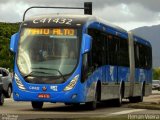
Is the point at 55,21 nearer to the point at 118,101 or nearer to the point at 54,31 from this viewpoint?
the point at 54,31

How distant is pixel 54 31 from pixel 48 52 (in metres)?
0.88

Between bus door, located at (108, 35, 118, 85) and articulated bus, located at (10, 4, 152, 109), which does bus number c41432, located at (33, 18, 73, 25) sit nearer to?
articulated bus, located at (10, 4, 152, 109)

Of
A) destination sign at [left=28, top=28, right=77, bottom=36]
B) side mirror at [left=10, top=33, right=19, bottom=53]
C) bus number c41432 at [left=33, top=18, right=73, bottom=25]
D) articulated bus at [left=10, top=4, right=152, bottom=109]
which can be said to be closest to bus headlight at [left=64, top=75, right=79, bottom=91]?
articulated bus at [left=10, top=4, right=152, bottom=109]

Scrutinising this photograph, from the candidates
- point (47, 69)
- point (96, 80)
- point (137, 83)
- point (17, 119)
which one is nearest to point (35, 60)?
point (47, 69)

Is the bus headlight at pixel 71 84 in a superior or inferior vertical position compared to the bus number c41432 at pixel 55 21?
inferior

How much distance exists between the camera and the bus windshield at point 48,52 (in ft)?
71.1

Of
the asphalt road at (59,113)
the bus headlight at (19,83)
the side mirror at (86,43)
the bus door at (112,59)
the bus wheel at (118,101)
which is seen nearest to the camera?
the asphalt road at (59,113)

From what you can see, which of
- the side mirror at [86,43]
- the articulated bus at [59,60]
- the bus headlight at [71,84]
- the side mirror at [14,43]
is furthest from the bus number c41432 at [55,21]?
the bus headlight at [71,84]

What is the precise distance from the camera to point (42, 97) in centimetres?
2172

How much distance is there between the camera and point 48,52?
71.6ft

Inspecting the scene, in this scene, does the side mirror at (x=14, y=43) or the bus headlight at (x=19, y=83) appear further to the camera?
the side mirror at (x=14, y=43)

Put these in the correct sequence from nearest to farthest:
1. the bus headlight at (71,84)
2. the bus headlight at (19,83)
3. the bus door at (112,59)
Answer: the bus headlight at (71,84) → the bus headlight at (19,83) → the bus door at (112,59)

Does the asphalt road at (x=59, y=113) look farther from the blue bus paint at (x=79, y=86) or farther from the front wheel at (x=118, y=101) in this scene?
the front wheel at (x=118, y=101)

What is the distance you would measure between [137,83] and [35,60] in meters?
11.7
